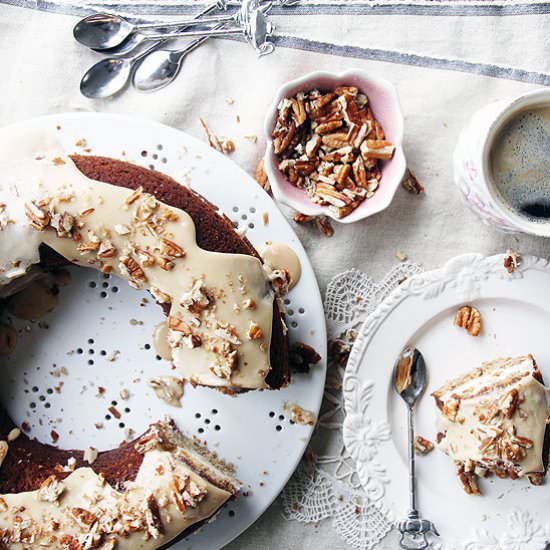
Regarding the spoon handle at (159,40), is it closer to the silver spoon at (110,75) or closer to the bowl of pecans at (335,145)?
the silver spoon at (110,75)

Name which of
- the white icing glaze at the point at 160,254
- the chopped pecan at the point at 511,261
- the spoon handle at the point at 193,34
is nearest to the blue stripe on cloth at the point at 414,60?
the spoon handle at the point at 193,34

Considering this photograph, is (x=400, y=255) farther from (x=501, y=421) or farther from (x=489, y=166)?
(x=501, y=421)

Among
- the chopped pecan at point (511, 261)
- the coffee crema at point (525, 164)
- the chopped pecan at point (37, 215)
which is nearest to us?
the chopped pecan at point (37, 215)

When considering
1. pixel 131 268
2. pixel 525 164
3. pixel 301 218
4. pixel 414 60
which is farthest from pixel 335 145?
pixel 131 268

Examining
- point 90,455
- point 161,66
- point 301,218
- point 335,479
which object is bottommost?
point 335,479

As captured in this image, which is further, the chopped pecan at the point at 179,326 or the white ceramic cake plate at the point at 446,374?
the white ceramic cake plate at the point at 446,374

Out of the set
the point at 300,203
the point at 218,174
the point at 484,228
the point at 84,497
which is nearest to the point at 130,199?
the point at 218,174

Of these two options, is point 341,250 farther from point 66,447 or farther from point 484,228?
point 66,447
